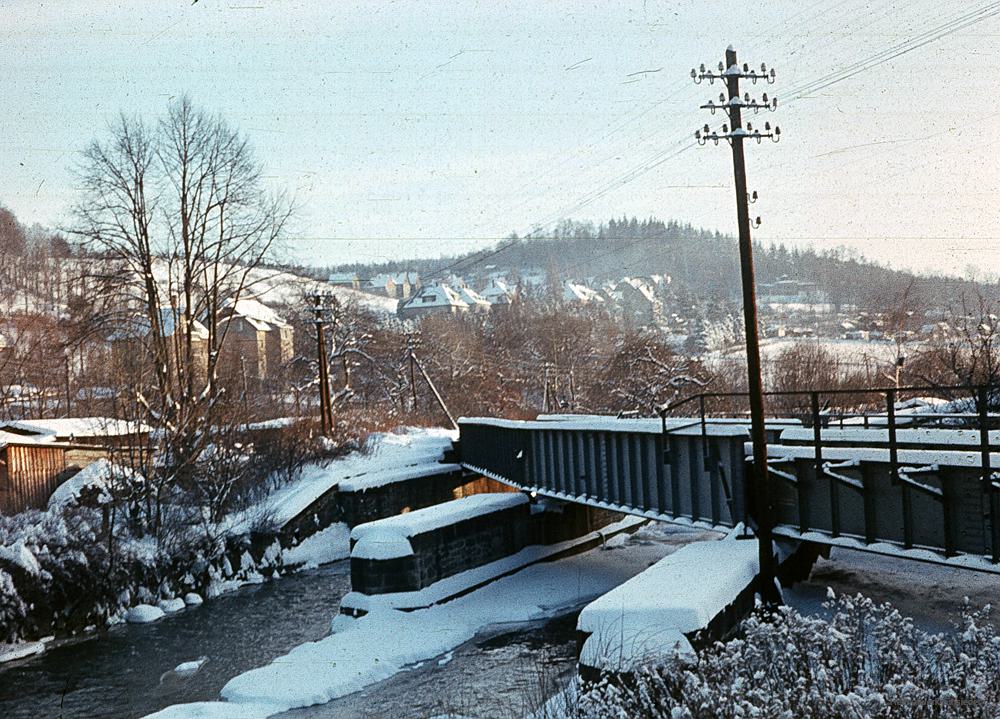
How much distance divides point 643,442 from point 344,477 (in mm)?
13513

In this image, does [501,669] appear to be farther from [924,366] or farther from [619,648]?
[924,366]

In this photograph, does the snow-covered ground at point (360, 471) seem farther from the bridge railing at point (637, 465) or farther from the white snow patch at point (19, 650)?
the white snow patch at point (19, 650)

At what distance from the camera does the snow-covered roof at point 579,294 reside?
12840cm

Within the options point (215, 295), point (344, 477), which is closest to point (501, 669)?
point (344, 477)

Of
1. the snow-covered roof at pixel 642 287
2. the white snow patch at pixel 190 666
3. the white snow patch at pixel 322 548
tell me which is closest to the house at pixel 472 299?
the snow-covered roof at pixel 642 287

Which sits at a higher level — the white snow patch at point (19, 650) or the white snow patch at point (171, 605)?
the white snow patch at point (19, 650)

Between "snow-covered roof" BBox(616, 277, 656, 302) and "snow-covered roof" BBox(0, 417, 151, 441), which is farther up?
"snow-covered roof" BBox(616, 277, 656, 302)

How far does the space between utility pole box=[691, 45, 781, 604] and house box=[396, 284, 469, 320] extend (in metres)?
102

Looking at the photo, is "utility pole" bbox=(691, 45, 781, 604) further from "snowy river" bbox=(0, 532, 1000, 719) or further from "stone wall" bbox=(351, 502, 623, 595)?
"stone wall" bbox=(351, 502, 623, 595)

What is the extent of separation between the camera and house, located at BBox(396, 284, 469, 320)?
11725cm

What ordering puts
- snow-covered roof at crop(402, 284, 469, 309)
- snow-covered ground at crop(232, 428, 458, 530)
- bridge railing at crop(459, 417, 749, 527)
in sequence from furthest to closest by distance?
1. snow-covered roof at crop(402, 284, 469, 309)
2. snow-covered ground at crop(232, 428, 458, 530)
3. bridge railing at crop(459, 417, 749, 527)

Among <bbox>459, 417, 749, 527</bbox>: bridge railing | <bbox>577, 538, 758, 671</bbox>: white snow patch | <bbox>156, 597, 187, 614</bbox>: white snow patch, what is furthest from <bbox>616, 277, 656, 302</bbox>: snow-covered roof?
<bbox>577, 538, 758, 671</bbox>: white snow patch

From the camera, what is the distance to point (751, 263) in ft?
47.0

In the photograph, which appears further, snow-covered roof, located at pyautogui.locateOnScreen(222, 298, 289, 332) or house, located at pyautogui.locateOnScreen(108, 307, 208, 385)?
snow-covered roof, located at pyautogui.locateOnScreen(222, 298, 289, 332)
